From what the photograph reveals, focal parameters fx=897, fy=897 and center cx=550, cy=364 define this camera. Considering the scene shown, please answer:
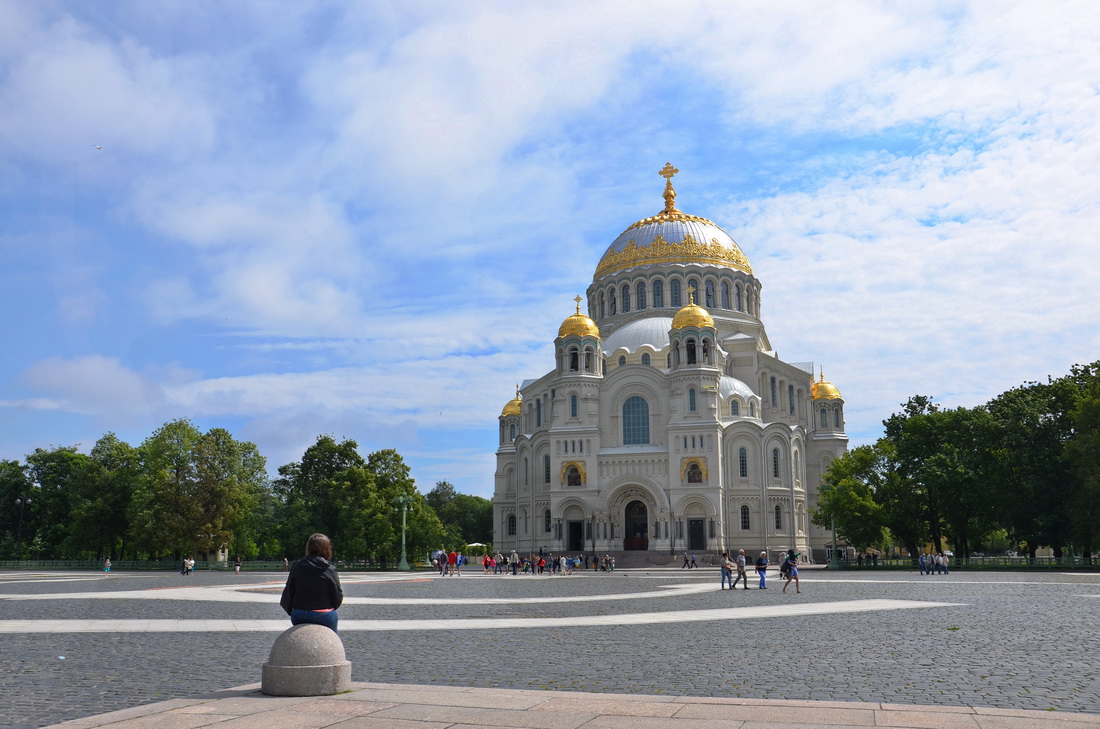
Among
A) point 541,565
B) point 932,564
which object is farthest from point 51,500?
point 932,564

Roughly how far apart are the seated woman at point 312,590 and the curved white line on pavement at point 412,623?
7.01 metres

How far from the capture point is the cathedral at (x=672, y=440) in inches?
2494

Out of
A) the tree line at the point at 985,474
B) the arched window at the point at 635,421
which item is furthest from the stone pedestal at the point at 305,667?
the arched window at the point at 635,421

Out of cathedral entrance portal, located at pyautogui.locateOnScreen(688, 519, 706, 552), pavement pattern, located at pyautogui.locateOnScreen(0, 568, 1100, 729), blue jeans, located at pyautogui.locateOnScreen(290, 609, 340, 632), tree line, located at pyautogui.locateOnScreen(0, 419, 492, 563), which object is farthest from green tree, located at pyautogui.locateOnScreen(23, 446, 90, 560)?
blue jeans, located at pyautogui.locateOnScreen(290, 609, 340, 632)

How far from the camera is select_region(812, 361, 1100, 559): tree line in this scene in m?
47.3

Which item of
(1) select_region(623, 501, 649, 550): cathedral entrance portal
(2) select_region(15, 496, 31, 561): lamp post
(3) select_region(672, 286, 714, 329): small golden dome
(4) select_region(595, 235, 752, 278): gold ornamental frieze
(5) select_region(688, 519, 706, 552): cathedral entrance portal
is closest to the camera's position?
(5) select_region(688, 519, 706, 552): cathedral entrance portal

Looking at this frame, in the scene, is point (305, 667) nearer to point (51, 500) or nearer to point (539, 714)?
point (539, 714)

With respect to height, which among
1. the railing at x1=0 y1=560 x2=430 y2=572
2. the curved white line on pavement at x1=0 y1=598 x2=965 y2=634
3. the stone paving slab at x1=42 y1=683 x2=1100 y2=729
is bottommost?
the railing at x1=0 y1=560 x2=430 y2=572

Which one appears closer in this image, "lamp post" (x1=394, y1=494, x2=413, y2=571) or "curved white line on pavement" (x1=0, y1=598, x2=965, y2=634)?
"curved white line on pavement" (x1=0, y1=598, x2=965, y2=634)

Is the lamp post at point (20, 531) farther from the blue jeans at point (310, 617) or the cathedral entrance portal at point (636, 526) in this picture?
the blue jeans at point (310, 617)

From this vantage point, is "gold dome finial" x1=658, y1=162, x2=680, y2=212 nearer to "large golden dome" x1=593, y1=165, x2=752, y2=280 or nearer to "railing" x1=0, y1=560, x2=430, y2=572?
"large golden dome" x1=593, y1=165, x2=752, y2=280

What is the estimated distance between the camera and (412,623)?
17.2 metres

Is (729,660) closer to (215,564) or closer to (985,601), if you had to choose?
(985,601)

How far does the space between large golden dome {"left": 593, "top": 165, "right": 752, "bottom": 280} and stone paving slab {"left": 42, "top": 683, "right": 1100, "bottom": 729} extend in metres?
72.0
